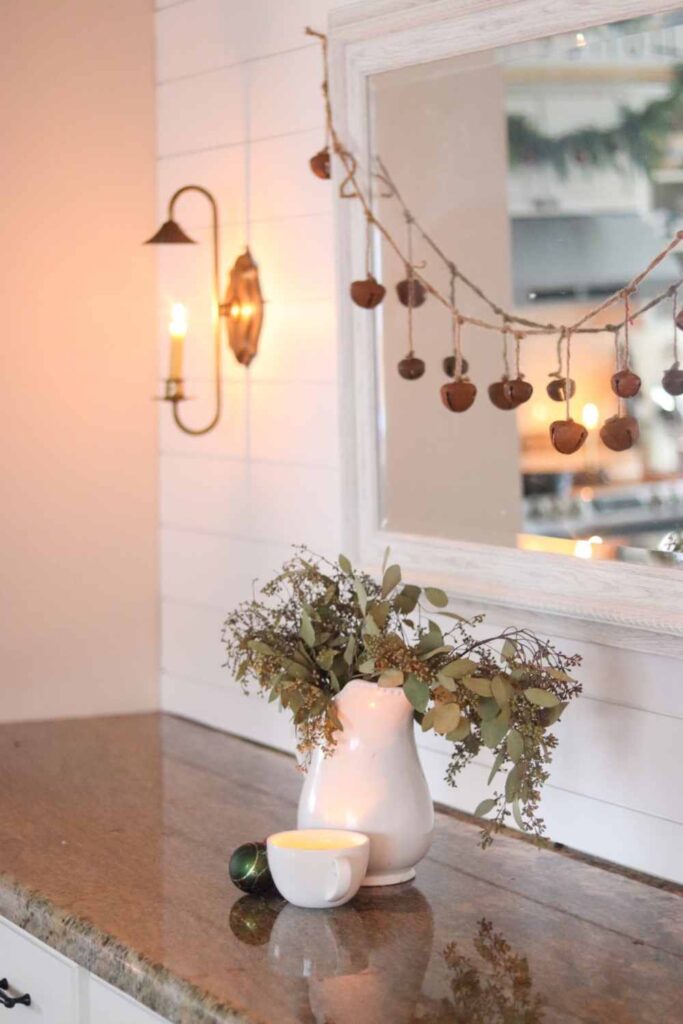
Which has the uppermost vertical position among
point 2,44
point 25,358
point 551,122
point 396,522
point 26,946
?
point 2,44

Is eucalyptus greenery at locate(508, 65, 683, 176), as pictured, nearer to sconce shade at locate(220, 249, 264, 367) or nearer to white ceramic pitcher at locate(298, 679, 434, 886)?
sconce shade at locate(220, 249, 264, 367)

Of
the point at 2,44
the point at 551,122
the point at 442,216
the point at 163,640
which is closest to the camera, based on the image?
the point at 551,122

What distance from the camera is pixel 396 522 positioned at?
1.98 metres

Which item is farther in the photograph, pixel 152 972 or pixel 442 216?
pixel 442 216

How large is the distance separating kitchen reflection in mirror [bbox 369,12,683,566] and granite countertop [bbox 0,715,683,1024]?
0.41m

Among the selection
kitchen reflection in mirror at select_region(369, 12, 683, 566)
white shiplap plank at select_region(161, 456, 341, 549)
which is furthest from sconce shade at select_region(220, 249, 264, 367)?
kitchen reflection in mirror at select_region(369, 12, 683, 566)

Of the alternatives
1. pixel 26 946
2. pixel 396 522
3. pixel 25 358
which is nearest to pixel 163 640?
pixel 25 358

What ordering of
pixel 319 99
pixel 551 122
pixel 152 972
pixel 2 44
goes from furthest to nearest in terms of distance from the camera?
pixel 2 44 < pixel 319 99 < pixel 551 122 < pixel 152 972

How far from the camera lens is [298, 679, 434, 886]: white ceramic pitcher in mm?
1638

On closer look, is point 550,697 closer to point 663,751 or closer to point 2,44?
point 663,751

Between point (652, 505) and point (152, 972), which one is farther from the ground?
point (652, 505)

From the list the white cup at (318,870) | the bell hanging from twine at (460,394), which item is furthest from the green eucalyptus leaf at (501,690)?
the bell hanging from twine at (460,394)

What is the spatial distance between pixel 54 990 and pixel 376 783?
43 cm

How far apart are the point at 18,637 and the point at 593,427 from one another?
1139 millimetres
